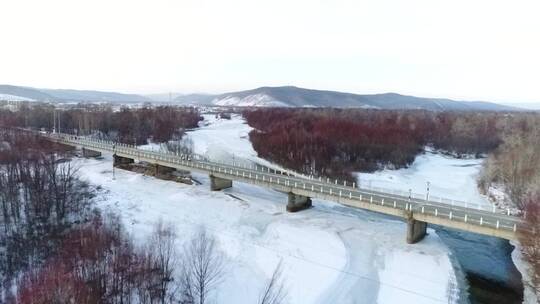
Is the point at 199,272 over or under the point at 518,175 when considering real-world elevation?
under

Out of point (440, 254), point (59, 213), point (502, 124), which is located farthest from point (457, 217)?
point (502, 124)

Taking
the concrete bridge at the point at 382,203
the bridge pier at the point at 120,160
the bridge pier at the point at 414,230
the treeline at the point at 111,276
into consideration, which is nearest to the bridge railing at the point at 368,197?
the concrete bridge at the point at 382,203

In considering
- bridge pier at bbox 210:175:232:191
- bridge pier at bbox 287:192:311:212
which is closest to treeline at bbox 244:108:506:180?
bridge pier at bbox 210:175:232:191

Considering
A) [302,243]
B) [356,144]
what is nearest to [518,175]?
[302,243]

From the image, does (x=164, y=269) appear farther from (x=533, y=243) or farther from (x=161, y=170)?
(x=161, y=170)

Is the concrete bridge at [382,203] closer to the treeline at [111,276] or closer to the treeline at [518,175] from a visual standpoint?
the treeline at [518,175]

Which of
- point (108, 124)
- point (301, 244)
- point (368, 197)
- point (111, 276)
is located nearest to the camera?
point (111, 276)

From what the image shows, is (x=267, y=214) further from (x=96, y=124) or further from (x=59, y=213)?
(x=96, y=124)
